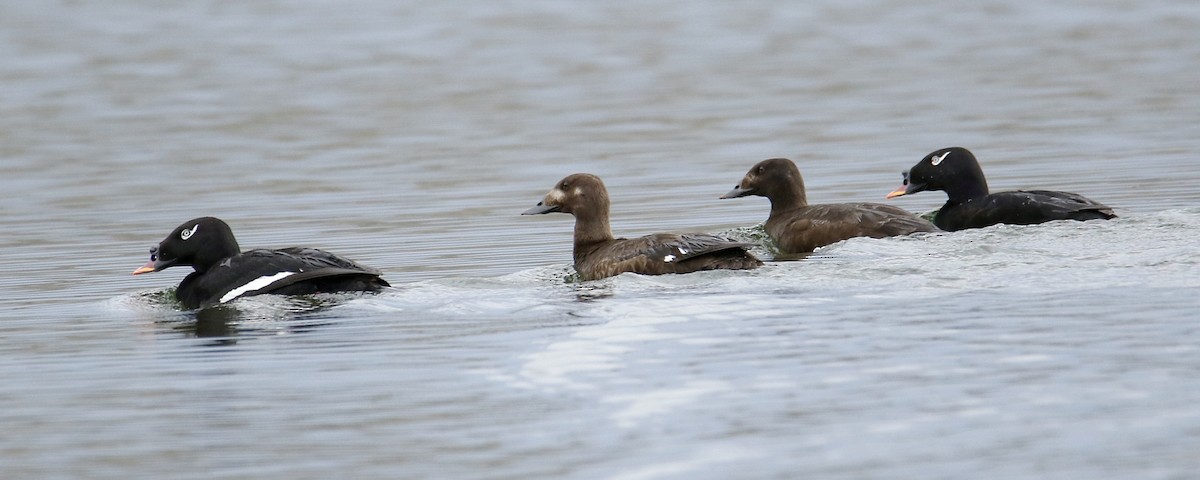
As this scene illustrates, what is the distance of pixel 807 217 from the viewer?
14.8 m

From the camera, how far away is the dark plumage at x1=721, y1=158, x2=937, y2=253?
46.3 ft

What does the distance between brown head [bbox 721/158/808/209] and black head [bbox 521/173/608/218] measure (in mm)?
2036

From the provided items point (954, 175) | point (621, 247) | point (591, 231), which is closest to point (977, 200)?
point (954, 175)

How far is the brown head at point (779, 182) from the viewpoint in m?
15.7

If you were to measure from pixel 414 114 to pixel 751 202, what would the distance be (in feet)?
38.0

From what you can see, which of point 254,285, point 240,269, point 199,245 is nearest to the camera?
point 254,285

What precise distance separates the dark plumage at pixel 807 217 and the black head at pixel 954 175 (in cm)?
76

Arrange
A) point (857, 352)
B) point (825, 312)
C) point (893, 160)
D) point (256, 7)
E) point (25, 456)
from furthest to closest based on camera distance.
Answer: point (256, 7) → point (893, 160) → point (825, 312) → point (857, 352) → point (25, 456)

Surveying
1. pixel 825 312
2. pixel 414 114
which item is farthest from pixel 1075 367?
pixel 414 114

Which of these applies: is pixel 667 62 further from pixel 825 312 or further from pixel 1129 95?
pixel 825 312

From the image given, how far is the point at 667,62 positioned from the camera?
36.4 metres

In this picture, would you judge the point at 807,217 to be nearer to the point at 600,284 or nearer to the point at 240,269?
the point at 600,284

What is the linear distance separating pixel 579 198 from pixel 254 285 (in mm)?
2722

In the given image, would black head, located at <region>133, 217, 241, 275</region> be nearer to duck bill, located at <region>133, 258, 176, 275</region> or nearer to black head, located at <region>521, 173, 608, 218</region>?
duck bill, located at <region>133, 258, 176, 275</region>
